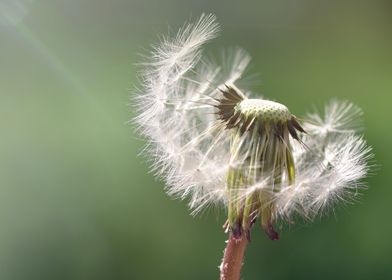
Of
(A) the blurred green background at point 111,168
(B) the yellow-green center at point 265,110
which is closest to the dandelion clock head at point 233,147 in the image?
(B) the yellow-green center at point 265,110

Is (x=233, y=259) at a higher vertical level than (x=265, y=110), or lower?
lower

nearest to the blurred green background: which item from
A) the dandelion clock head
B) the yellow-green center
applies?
the dandelion clock head

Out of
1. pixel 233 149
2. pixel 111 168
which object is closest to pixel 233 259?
pixel 233 149

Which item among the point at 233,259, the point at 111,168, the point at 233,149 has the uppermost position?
the point at 111,168

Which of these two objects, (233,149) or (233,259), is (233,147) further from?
(233,259)

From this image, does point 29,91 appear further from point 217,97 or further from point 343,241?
point 217,97

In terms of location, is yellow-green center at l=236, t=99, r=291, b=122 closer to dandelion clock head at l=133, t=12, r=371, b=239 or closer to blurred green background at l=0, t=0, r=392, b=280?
dandelion clock head at l=133, t=12, r=371, b=239

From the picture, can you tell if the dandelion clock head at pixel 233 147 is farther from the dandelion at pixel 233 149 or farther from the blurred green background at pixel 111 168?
the blurred green background at pixel 111 168

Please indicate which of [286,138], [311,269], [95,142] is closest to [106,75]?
[95,142]
